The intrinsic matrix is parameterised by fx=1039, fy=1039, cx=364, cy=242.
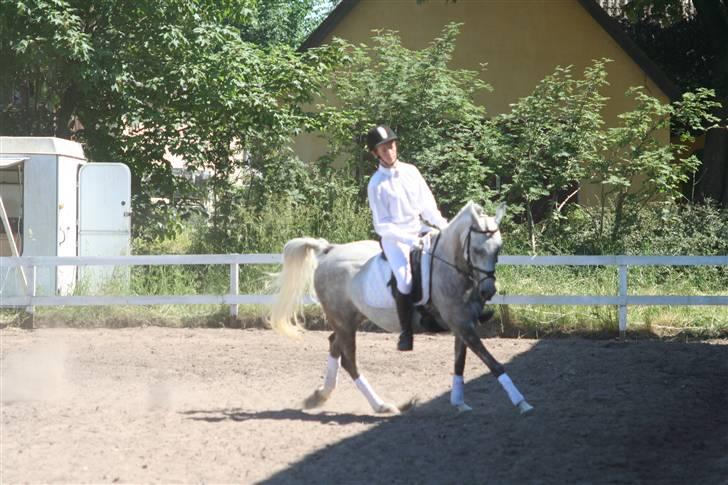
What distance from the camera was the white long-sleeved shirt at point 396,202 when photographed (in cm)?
922

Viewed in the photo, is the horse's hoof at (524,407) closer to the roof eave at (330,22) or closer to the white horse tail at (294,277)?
the white horse tail at (294,277)

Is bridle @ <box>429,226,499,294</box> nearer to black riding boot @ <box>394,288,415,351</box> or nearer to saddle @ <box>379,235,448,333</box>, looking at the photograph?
saddle @ <box>379,235,448,333</box>

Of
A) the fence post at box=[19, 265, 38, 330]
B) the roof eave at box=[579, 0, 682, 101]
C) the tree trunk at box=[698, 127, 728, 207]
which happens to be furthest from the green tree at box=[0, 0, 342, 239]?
the tree trunk at box=[698, 127, 728, 207]

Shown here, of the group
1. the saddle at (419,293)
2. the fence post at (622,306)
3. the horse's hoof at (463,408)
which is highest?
the saddle at (419,293)

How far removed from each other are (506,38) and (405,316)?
53.3 feet

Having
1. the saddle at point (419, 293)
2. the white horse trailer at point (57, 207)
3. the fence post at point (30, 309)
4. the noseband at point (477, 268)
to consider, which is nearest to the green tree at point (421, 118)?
the white horse trailer at point (57, 207)

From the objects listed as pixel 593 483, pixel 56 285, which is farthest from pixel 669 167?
pixel 593 483

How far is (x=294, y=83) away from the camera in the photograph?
19484mm

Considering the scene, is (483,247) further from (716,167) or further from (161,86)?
(716,167)

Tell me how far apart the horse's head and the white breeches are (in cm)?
64

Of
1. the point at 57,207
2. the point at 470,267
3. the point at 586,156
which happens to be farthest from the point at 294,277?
the point at 586,156

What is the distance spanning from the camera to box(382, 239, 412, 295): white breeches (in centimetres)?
916

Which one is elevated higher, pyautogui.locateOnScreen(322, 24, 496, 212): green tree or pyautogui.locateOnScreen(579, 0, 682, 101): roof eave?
pyautogui.locateOnScreen(579, 0, 682, 101): roof eave

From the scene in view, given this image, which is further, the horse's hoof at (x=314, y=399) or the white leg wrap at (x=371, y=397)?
the horse's hoof at (x=314, y=399)
